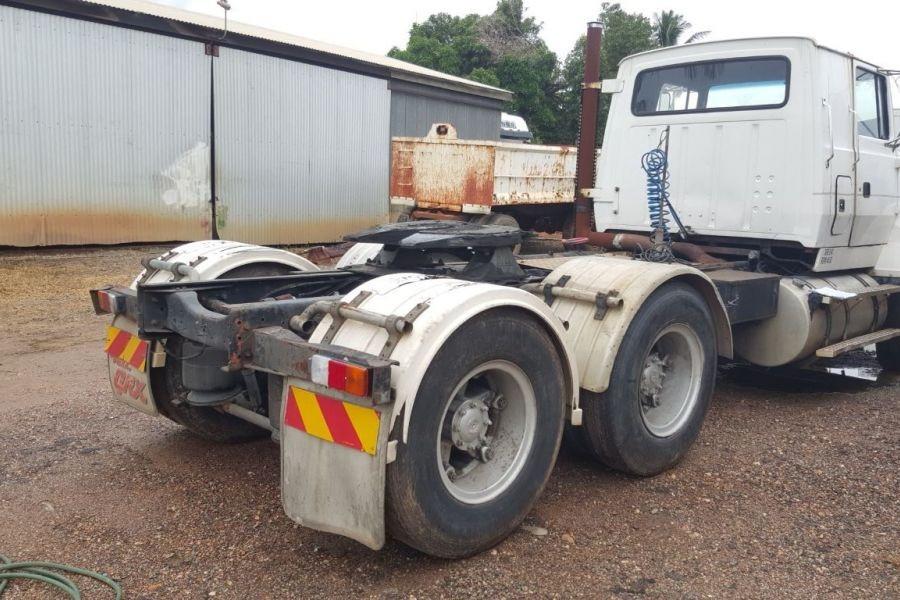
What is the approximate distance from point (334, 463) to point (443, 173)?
36.5 ft

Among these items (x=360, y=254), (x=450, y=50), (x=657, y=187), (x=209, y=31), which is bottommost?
(x=360, y=254)

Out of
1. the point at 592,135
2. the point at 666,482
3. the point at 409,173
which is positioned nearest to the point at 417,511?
the point at 666,482

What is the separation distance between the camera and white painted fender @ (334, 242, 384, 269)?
16.5 ft

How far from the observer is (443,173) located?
1359 cm

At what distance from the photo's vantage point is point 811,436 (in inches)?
193

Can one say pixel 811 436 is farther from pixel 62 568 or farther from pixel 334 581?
pixel 62 568

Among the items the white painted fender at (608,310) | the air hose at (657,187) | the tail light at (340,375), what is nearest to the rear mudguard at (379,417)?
the tail light at (340,375)

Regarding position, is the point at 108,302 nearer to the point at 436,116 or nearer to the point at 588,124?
the point at 588,124

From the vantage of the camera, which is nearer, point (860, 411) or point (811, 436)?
point (811, 436)

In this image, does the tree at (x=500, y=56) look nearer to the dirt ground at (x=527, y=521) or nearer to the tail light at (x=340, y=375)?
the dirt ground at (x=527, y=521)

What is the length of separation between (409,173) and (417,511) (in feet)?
39.4

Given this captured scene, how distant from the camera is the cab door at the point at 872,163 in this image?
5.75m

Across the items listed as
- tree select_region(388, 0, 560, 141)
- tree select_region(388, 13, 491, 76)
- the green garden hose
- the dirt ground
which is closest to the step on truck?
the dirt ground

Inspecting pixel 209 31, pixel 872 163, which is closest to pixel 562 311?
pixel 872 163
